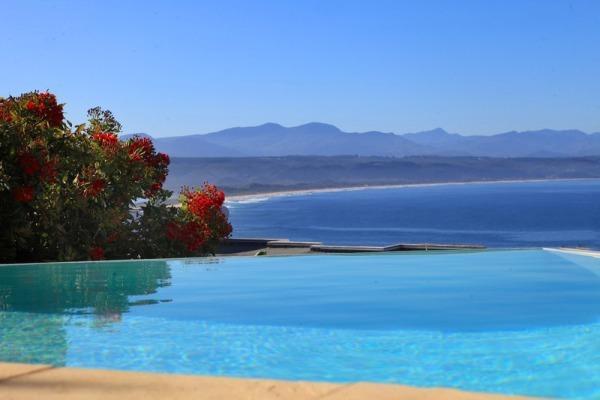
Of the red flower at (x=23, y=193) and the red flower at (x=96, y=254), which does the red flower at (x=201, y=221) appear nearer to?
the red flower at (x=96, y=254)

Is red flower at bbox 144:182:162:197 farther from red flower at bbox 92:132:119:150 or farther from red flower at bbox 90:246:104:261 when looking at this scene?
red flower at bbox 90:246:104:261

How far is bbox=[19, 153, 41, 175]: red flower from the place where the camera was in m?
12.1

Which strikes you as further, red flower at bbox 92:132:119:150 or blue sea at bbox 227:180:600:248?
blue sea at bbox 227:180:600:248

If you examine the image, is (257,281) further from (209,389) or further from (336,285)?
(209,389)

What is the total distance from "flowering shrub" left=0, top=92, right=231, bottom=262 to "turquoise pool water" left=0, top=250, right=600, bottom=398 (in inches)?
87.2

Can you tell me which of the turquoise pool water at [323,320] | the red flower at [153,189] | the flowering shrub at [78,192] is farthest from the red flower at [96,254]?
the turquoise pool water at [323,320]

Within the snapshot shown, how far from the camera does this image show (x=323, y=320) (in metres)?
7.59

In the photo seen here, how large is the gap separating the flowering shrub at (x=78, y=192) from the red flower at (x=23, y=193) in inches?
0.6

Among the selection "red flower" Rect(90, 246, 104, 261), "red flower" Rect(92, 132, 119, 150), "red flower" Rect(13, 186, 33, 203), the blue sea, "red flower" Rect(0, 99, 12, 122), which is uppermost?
"red flower" Rect(0, 99, 12, 122)

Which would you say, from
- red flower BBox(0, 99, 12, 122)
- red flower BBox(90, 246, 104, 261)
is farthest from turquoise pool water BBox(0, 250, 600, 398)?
red flower BBox(0, 99, 12, 122)

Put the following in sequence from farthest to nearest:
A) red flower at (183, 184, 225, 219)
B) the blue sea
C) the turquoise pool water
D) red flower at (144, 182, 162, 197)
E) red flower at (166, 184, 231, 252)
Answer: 1. the blue sea
2. red flower at (183, 184, 225, 219)
3. red flower at (166, 184, 231, 252)
4. red flower at (144, 182, 162, 197)
5. the turquoise pool water

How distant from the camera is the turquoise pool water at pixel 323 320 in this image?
18.9 feet

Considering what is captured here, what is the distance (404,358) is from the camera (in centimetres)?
612

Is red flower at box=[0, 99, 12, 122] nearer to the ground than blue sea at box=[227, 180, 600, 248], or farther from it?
farther from it
